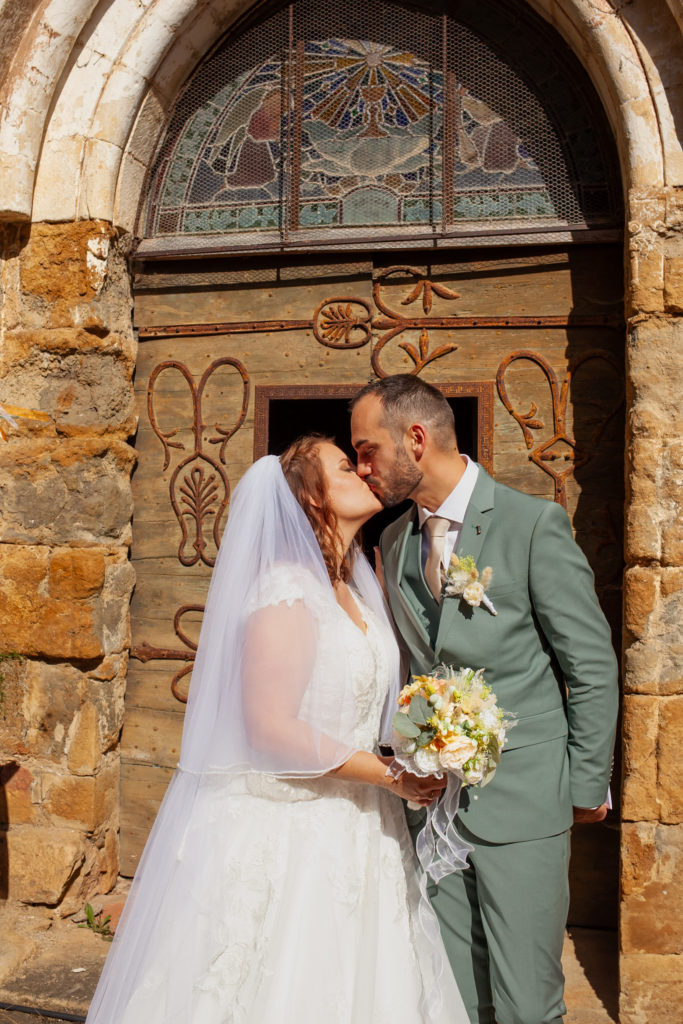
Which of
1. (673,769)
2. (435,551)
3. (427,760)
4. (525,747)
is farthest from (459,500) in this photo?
(673,769)

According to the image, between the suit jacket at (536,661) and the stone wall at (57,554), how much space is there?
1790 millimetres

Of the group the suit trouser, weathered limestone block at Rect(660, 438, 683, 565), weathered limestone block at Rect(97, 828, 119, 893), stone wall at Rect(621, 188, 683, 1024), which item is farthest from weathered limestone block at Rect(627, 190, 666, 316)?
weathered limestone block at Rect(97, 828, 119, 893)

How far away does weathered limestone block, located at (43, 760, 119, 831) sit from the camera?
11.6 feet

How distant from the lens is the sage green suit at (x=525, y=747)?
89.0 inches

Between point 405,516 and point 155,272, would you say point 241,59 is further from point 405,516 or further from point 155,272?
point 405,516

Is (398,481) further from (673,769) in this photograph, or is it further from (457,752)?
(673,769)

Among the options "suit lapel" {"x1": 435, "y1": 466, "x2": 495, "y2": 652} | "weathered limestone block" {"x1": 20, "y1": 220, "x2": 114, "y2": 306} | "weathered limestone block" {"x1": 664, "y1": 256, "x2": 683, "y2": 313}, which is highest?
"weathered limestone block" {"x1": 20, "y1": 220, "x2": 114, "y2": 306}

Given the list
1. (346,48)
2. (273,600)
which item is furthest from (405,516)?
(346,48)

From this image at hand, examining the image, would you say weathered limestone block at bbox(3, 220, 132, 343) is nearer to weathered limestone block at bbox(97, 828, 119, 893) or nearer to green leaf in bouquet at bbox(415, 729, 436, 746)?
weathered limestone block at bbox(97, 828, 119, 893)

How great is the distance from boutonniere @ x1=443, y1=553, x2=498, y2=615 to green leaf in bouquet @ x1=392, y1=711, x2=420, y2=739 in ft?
1.38

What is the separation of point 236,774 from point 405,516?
102 centimetres

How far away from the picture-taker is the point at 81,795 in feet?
11.7

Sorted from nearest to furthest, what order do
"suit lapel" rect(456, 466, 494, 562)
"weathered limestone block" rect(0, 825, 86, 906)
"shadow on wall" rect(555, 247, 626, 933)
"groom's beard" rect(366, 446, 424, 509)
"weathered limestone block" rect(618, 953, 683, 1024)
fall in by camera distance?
"suit lapel" rect(456, 466, 494, 562)
"groom's beard" rect(366, 446, 424, 509)
"weathered limestone block" rect(618, 953, 683, 1024)
"shadow on wall" rect(555, 247, 626, 933)
"weathered limestone block" rect(0, 825, 86, 906)

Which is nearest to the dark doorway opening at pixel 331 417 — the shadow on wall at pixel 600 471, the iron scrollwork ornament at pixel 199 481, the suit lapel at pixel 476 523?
the iron scrollwork ornament at pixel 199 481
